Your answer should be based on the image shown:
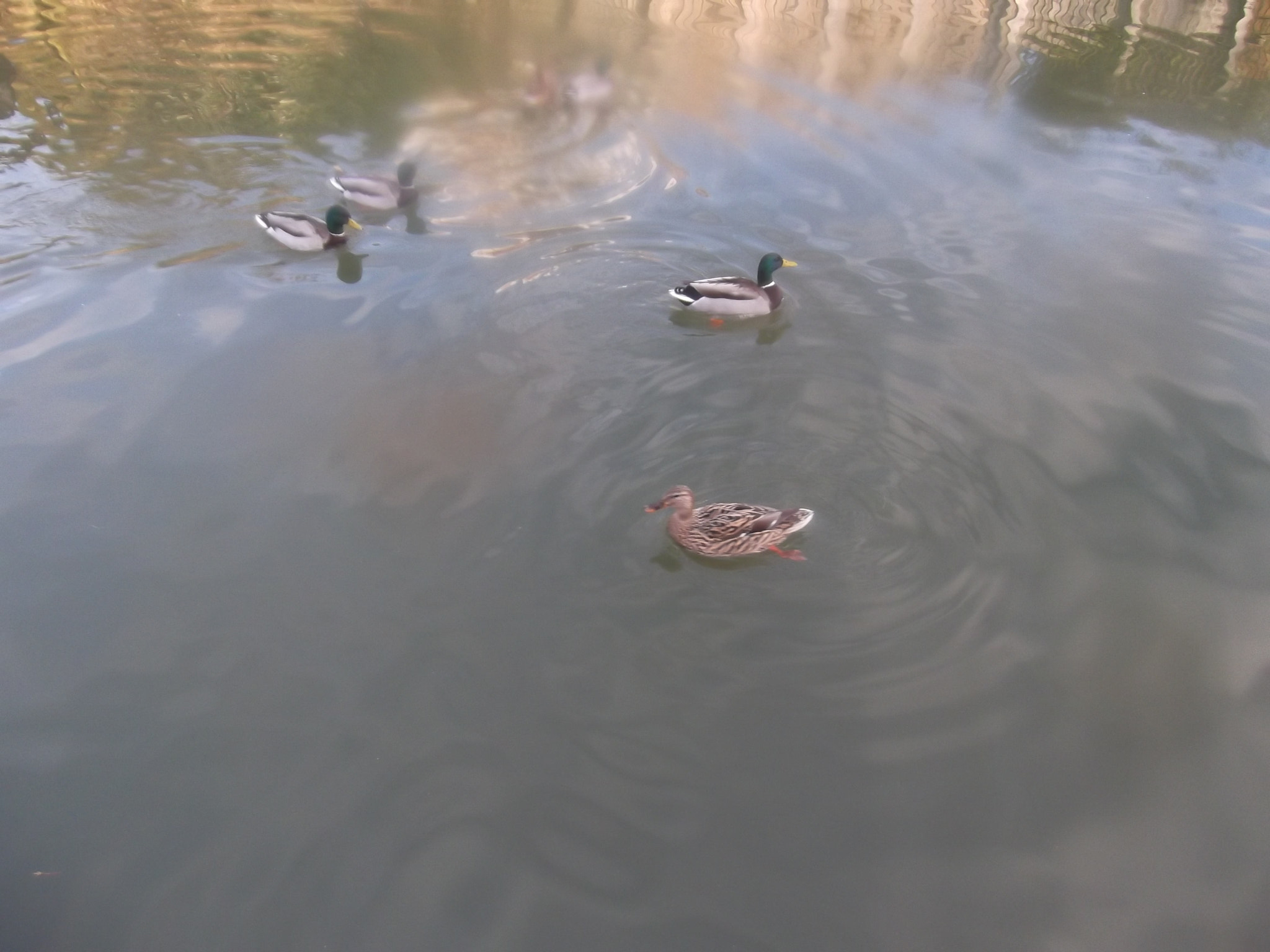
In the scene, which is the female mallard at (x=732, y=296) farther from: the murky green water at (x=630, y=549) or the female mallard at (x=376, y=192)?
the female mallard at (x=376, y=192)

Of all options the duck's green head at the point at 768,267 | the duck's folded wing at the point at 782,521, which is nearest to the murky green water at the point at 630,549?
the duck's folded wing at the point at 782,521

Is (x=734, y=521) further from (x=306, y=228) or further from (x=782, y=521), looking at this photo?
(x=306, y=228)

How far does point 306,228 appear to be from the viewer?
8.95 metres

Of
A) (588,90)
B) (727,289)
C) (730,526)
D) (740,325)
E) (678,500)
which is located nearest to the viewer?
(730,526)

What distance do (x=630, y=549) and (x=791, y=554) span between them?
3.35ft

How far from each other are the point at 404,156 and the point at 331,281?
330cm

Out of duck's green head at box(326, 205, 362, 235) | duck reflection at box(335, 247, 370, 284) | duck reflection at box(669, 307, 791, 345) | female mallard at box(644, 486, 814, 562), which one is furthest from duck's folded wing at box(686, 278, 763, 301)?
duck's green head at box(326, 205, 362, 235)

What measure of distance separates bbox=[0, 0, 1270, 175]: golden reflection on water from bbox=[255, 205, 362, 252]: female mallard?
2854 millimetres

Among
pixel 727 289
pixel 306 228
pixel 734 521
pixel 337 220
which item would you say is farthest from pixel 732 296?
pixel 306 228

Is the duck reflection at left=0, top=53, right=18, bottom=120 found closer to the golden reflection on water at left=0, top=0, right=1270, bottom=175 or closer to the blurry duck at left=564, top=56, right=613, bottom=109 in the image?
the golden reflection on water at left=0, top=0, right=1270, bottom=175

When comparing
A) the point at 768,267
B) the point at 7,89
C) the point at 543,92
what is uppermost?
the point at 543,92

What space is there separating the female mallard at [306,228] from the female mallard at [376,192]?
62 centimetres

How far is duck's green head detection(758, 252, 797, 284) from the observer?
8190 mm

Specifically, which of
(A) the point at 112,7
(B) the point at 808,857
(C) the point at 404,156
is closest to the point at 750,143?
(C) the point at 404,156
